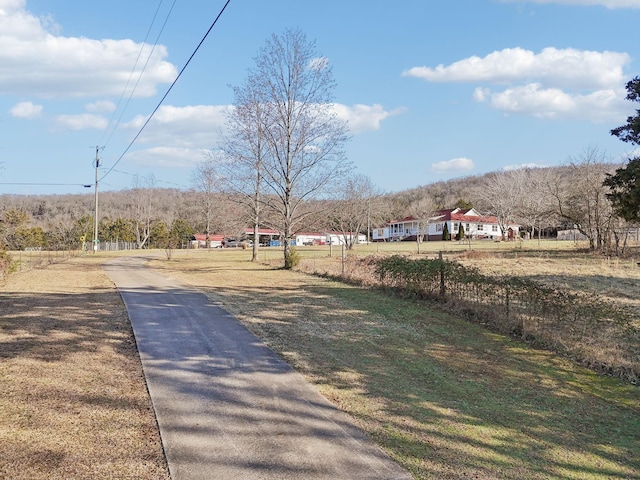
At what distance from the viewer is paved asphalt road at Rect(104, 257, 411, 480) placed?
367 cm

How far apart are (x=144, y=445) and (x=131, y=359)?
2.74m

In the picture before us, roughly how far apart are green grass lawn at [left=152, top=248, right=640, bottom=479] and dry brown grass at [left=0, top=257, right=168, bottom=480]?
201 centimetres

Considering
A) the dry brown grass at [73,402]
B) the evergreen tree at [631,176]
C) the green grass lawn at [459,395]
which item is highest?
the evergreen tree at [631,176]

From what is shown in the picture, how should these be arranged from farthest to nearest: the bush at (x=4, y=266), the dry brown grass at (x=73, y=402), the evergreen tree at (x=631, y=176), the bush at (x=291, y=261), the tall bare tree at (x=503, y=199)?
the tall bare tree at (x=503, y=199) < the bush at (x=291, y=261) < the bush at (x=4, y=266) < the evergreen tree at (x=631, y=176) < the dry brown grass at (x=73, y=402)

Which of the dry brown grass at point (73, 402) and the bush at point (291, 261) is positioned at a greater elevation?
the bush at point (291, 261)

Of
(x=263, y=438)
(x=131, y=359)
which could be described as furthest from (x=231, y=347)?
(x=263, y=438)

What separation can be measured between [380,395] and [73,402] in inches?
127

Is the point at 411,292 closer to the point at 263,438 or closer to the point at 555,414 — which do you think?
the point at 555,414

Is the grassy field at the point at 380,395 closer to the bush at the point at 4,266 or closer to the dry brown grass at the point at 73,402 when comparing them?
the dry brown grass at the point at 73,402

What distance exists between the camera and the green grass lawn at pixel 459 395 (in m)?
4.10

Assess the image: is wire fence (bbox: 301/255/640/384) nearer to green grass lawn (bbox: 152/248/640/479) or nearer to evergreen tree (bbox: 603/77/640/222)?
green grass lawn (bbox: 152/248/640/479)

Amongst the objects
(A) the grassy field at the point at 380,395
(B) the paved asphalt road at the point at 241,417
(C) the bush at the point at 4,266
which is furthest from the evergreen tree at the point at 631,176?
(C) the bush at the point at 4,266

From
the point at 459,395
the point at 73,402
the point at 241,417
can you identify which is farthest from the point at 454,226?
the point at 73,402

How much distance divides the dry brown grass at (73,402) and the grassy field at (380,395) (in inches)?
0.6
